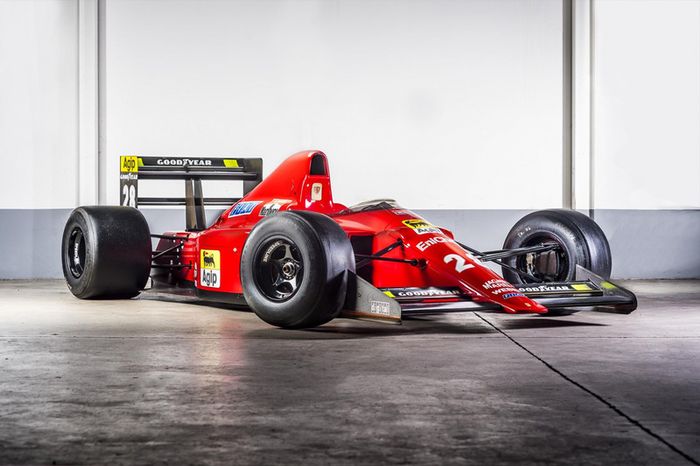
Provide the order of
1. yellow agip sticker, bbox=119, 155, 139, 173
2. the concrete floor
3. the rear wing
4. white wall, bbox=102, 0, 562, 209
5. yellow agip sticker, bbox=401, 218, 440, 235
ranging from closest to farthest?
the concrete floor < yellow agip sticker, bbox=401, 218, 440, 235 < the rear wing < yellow agip sticker, bbox=119, 155, 139, 173 < white wall, bbox=102, 0, 562, 209

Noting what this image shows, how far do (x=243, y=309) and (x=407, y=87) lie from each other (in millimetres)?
4878

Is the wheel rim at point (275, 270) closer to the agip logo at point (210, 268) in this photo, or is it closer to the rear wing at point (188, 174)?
the agip logo at point (210, 268)

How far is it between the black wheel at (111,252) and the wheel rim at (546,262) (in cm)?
329

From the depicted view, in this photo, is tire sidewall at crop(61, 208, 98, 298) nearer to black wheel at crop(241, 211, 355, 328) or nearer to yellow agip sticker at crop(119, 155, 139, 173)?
yellow agip sticker at crop(119, 155, 139, 173)

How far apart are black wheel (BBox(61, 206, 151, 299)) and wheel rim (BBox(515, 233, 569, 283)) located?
3288mm

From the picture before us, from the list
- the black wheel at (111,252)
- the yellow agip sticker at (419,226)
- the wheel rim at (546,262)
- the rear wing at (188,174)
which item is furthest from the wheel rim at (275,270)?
the rear wing at (188,174)

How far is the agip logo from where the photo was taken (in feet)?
25.9

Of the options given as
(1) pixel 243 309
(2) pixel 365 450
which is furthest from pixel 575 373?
(1) pixel 243 309

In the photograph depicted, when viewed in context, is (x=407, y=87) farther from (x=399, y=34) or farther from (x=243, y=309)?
(x=243, y=309)

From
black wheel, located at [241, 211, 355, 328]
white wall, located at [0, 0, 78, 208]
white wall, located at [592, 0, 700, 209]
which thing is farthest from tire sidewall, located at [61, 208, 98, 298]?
white wall, located at [592, 0, 700, 209]

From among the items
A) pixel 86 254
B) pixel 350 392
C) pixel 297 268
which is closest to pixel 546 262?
pixel 297 268

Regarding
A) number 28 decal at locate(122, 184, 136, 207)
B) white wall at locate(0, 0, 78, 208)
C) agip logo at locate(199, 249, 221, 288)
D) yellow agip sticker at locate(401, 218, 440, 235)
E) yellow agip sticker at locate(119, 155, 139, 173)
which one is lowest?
agip logo at locate(199, 249, 221, 288)

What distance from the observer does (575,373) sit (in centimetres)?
475

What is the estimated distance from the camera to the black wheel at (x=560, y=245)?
7855 millimetres
